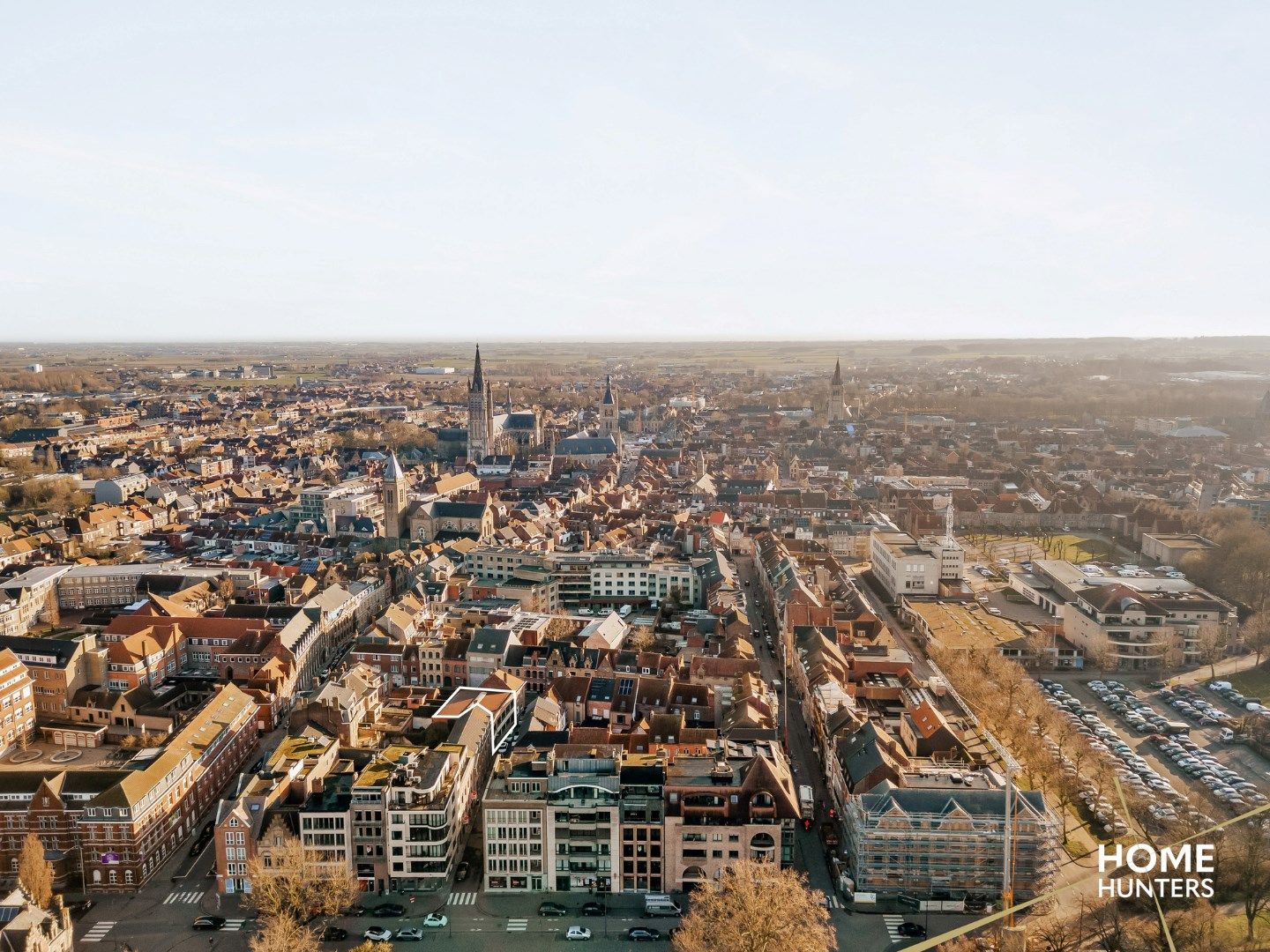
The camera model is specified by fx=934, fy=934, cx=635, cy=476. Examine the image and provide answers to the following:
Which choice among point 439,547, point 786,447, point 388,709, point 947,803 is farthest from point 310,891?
point 786,447

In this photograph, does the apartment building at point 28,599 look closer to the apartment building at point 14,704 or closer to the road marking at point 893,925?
the apartment building at point 14,704

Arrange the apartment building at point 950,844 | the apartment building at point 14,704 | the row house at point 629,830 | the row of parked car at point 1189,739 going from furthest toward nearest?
the apartment building at point 14,704, the row of parked car at point 1189,739, the row house at point 629,830, the apartment building at point 950,844

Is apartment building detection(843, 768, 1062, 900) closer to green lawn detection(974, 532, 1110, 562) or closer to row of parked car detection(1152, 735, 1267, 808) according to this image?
row of parked car detection(1152, 735, 1267, 808)

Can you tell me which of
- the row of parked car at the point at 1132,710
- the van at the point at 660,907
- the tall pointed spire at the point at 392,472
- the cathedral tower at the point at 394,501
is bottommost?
the van at the point at 660,907

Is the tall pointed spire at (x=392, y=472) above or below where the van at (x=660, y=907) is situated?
above

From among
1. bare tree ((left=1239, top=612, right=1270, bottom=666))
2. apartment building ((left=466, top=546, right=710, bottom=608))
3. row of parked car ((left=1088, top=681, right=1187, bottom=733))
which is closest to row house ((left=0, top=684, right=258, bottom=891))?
apartment building ((left=466, top=546, right=710, bottom=608))

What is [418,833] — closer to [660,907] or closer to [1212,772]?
[660,907]

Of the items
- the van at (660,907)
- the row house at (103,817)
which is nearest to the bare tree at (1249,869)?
the van at (660,907)
